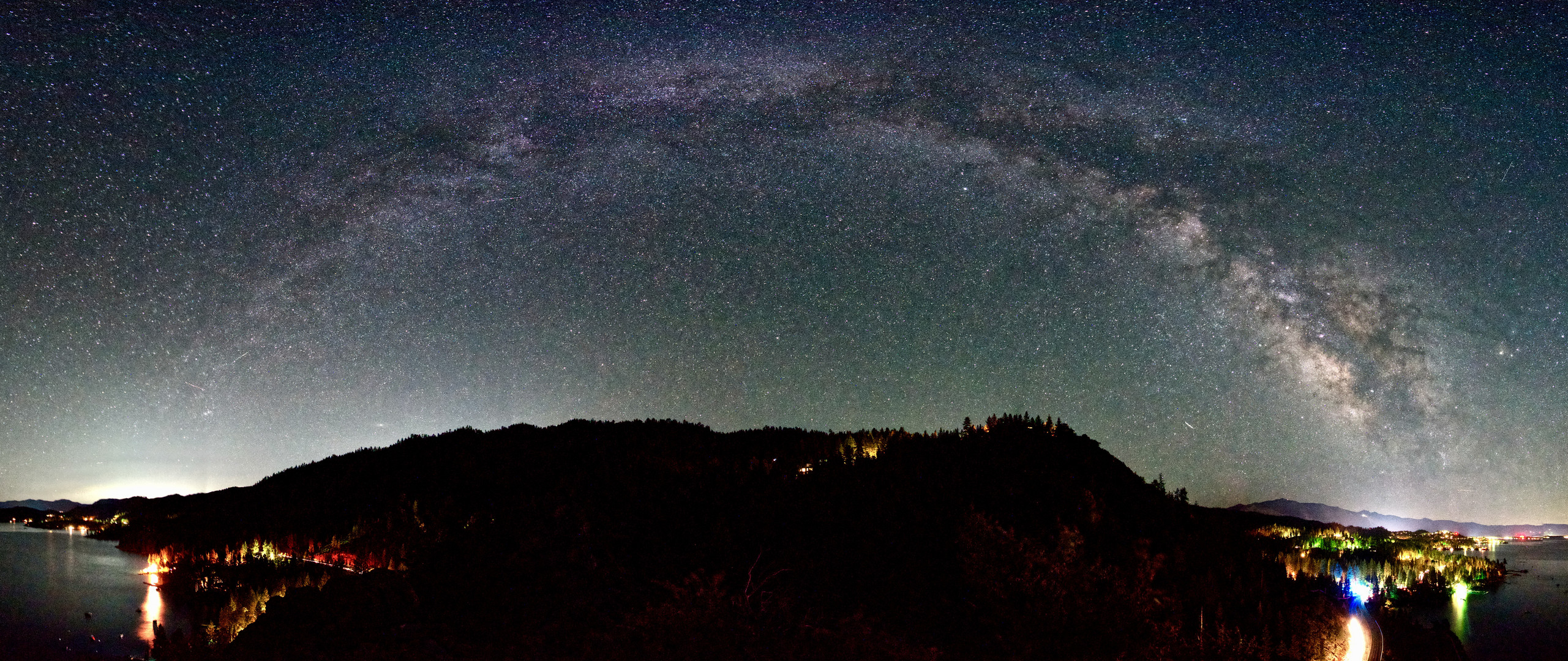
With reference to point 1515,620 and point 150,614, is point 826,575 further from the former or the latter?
point 1515,620

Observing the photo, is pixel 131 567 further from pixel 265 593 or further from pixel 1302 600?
pixel 1302 600

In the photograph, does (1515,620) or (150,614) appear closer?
(150,614)

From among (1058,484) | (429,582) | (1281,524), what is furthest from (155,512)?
(1281,524)

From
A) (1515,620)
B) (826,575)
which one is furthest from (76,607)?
(1515,620)

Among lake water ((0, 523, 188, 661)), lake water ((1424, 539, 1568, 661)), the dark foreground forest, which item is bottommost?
lake water ((1424, 539, 1568, 661))

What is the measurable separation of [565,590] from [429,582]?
2.55m

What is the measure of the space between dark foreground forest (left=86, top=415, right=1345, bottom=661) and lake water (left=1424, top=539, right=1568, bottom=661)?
6.98 m

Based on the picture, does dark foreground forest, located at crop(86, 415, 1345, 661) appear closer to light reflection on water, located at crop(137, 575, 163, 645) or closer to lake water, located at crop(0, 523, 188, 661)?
light reflection on water, located at crop(137, 575, 163, 645)

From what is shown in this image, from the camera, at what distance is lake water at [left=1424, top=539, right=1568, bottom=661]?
31.6 metres

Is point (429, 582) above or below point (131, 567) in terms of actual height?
above

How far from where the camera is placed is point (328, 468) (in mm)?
61219

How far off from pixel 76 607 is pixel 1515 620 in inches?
2317

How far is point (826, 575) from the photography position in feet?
59.2

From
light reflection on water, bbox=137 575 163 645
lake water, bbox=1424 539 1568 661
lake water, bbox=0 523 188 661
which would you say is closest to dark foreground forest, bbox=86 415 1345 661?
light reflection on water, bbox=137 575 163 645
